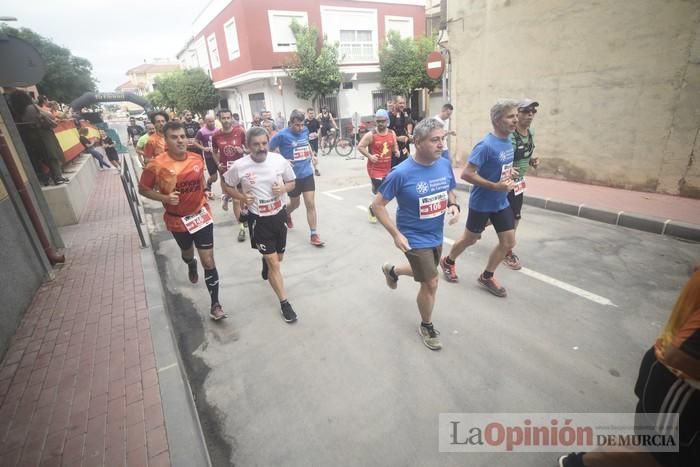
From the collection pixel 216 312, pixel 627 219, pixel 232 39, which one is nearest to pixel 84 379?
pixel 216 312

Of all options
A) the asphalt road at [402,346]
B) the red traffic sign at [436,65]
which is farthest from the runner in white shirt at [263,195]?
the red traffic sign at [436,65]

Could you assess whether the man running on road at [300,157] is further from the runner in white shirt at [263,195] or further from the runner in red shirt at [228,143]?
the runner in white shirt at [263,195]

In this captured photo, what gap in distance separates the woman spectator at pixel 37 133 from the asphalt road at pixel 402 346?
4.51m

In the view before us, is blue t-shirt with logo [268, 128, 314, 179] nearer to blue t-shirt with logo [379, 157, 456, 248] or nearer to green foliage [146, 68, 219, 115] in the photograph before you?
blue t-shirt with logo [379, 157, 456, 248]

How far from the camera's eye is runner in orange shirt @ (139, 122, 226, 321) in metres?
3.70

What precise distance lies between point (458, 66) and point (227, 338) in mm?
9934

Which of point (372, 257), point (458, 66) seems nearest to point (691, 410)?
point (372, 257)

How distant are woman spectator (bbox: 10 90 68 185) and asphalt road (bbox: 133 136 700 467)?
14.8 feet

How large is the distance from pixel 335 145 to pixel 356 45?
12243 mm

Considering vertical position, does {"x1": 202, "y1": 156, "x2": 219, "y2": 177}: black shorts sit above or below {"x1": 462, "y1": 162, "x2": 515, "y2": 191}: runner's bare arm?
below

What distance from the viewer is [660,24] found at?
252 inches

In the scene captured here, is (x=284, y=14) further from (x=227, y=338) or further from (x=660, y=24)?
(x=227, y=338)

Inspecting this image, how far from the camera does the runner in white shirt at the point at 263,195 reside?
12.5 ft

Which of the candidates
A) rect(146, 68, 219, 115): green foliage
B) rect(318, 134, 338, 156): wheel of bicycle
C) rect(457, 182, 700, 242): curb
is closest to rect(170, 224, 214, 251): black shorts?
rect(457, 182, 700, 242): curb
